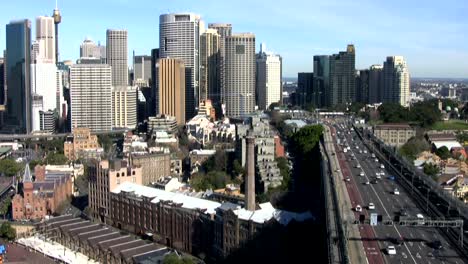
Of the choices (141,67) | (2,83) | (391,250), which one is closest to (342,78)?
(141,67)

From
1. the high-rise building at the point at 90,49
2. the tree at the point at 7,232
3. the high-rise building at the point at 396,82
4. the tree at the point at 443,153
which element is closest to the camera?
the tree at the point at 7,232

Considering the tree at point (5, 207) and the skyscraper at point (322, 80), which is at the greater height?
the skyscraper at point (322, 80)

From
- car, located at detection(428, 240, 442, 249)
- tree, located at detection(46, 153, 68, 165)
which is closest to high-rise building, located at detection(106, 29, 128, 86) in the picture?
tree, located at detection(46, 153, 68, 165)

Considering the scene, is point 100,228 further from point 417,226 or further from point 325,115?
point 325,115

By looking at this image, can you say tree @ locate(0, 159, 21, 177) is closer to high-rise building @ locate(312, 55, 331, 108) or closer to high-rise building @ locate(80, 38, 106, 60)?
high-rise building @ locate(312, 55, 331, 108)

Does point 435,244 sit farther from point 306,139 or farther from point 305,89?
point 305,89

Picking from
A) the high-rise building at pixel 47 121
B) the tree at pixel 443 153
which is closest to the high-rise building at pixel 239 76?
the high-rise building at pixel 47 121

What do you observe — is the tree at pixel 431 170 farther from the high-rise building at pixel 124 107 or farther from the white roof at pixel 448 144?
the high-rise building at pixel 124 107
